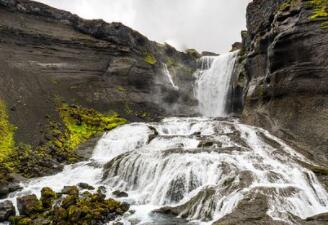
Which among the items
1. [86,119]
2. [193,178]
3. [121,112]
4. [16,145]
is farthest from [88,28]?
[193,178]

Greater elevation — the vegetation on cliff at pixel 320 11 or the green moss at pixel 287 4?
the green moss at pixel 287 4

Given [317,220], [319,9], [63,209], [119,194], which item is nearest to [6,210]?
[63,209]

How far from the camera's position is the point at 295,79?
113ft

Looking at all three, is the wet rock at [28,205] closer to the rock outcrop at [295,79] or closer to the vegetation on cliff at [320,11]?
the rock outcrop at [295,79]

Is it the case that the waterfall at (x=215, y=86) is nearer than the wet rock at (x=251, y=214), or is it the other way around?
the wet rock at (x=251, y=214)

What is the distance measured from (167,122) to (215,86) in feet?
64.4

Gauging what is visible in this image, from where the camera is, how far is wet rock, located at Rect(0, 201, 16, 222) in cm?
1994

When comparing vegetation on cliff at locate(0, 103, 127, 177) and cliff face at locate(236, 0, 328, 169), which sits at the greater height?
cliff face at locate(236, 0, 328, 169)

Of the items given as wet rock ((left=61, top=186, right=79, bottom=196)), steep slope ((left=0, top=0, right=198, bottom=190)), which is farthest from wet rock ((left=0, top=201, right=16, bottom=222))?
steep slope ((left=0, top=0, right=198, bottom=190))

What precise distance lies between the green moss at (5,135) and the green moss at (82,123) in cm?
552

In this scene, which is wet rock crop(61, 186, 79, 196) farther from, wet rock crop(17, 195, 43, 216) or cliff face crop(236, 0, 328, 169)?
cliff face crop(236, 0, 328, 169)

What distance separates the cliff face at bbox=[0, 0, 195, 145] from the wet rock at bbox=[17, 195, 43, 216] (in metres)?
18.5

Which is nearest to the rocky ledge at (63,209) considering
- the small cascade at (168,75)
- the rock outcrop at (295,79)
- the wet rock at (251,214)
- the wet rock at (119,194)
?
the wet rock at (119,194)

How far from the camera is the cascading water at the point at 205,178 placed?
63.2ft
